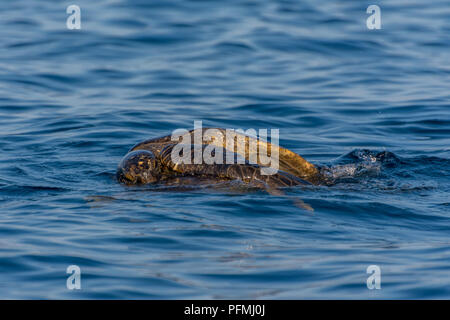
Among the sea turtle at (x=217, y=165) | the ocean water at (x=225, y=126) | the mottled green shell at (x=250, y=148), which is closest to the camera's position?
the ocean water at (x=225, y=126)

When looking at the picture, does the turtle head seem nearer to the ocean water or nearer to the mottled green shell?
the ocean water

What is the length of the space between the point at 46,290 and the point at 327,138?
706 centimetres

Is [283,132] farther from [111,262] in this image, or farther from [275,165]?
[111,262]

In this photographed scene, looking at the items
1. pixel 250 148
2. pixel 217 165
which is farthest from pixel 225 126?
pixel 217 165

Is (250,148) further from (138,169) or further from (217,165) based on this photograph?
(138,169)

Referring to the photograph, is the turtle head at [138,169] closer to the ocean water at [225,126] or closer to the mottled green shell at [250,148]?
the ocean water at [225,126]

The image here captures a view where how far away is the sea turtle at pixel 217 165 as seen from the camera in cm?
814

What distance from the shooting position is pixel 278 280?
5.55 meters

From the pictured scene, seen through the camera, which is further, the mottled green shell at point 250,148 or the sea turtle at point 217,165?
the mottled green shell at point 250,148

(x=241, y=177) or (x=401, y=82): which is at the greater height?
(x=401, y=82)

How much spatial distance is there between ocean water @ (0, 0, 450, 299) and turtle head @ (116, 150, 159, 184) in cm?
17

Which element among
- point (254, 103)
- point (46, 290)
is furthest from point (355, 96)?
point (46, 290)

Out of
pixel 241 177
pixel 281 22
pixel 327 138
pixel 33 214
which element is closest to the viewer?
pixel 33 214

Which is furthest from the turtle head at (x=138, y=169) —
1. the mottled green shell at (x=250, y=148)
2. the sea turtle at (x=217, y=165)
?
the mottled green shell at (x=250, y=148)
